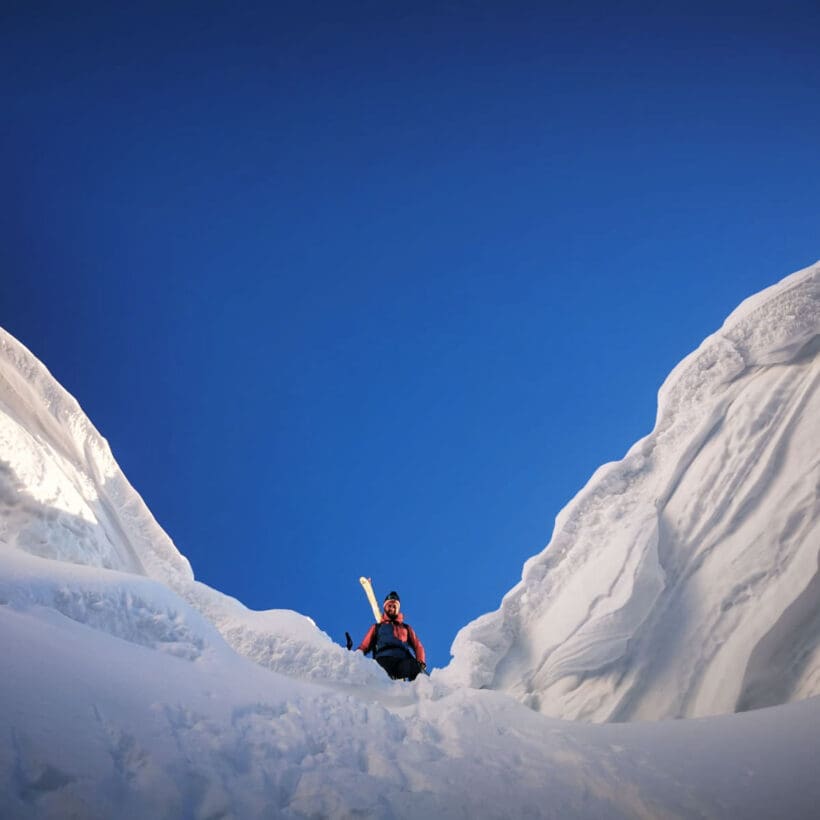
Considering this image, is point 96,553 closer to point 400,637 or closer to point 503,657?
point 400,637

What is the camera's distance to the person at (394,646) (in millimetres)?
7070

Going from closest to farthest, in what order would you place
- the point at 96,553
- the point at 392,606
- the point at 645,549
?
the point at 96,553 < the point at 645,549 < the point at 392,606

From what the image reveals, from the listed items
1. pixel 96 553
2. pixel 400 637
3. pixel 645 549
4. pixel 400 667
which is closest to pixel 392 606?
pixel 400 637

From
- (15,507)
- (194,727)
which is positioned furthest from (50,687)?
(15,507)

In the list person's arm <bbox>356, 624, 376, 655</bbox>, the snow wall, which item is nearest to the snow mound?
the snow wall

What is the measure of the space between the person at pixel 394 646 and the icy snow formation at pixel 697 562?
54 centimetres

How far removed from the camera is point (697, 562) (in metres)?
6.23

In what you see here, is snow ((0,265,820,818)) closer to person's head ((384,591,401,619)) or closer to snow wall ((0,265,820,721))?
snow wall ((0,265,820,721))

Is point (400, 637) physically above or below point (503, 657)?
above

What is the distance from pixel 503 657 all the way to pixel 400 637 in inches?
51.3

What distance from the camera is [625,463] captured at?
716 cm

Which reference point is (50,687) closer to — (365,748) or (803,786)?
(365,748)

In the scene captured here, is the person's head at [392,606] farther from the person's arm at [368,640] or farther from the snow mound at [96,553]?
the snow mound at [96,553]

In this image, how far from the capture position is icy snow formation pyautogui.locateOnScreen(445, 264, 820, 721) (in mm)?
5418
